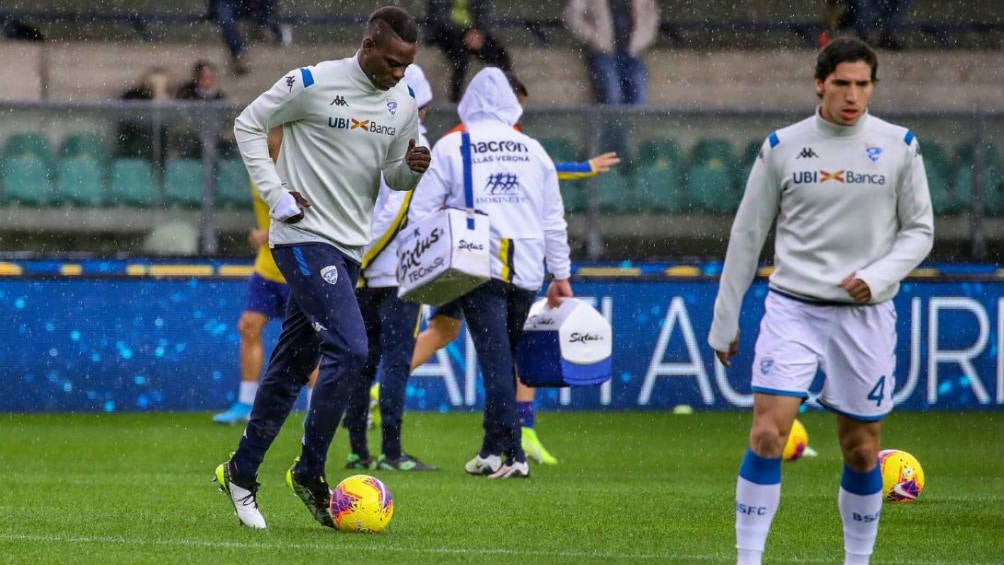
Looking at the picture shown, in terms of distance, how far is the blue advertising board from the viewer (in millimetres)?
14078

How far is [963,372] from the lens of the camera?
14844mm

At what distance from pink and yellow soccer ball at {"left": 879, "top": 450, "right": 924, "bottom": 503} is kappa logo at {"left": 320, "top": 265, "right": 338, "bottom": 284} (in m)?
3.25

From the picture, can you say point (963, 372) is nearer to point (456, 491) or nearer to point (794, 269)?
point (456, 491)

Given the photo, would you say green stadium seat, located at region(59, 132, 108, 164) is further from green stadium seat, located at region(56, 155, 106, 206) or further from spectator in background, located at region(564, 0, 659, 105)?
spectator in background, located at region(564, 0, 659, 105)

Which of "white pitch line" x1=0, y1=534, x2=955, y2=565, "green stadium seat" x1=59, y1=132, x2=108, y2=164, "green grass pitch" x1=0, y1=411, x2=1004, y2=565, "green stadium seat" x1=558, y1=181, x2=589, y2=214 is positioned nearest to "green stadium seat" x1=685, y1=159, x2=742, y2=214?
"green stadium seat" x1=558, y1=181, x2=589, y2=214

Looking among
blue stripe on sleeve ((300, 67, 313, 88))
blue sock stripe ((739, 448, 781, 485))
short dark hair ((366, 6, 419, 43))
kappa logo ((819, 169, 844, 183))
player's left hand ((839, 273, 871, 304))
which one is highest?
short dark hair ((366, 6, 419, 43))

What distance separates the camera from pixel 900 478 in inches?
346

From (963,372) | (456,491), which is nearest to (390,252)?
(456,491)

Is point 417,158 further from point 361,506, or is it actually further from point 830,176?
point 830,176

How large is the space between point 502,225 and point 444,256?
0.66m

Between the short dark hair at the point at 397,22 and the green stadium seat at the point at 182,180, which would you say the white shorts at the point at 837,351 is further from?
the green stadium seat at the point at 182,180

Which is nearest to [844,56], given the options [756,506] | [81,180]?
[756,506]

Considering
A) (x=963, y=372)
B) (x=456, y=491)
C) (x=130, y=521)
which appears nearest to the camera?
(x=130, y=521)

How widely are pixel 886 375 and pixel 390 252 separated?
427cm
